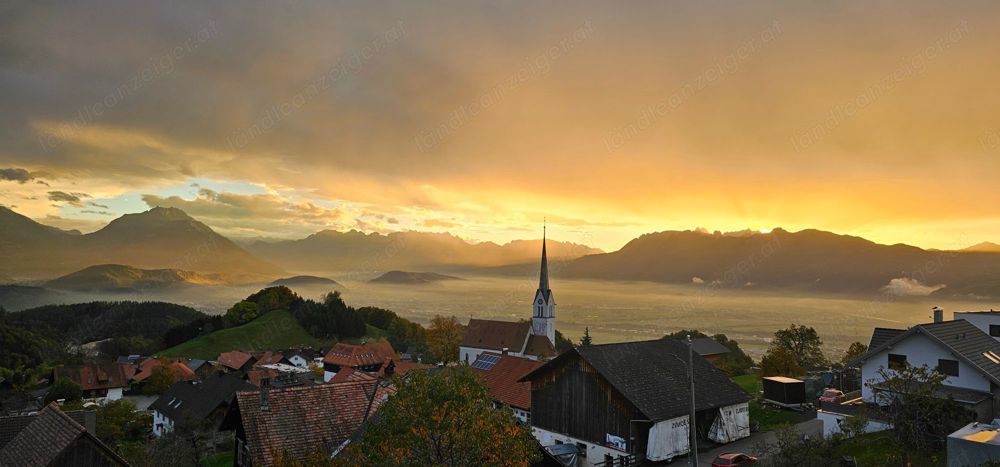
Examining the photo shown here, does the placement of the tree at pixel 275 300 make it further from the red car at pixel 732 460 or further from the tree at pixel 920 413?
the tree at pixel 920 413

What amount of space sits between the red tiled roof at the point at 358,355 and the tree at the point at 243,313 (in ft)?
214

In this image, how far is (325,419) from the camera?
75.8ft

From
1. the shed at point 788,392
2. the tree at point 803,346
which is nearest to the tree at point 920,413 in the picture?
the shed at point 788,392

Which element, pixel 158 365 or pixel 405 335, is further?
pixel 405 335

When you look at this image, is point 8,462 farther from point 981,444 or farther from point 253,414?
point 981,444

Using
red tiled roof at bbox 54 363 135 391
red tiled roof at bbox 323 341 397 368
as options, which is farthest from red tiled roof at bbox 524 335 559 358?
red tiled roof at bbox 54 363 135 391

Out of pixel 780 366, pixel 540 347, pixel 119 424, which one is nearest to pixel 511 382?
pixel 780 366

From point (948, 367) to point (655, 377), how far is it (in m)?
13.5

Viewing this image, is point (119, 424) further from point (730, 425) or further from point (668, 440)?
point (730, 425)

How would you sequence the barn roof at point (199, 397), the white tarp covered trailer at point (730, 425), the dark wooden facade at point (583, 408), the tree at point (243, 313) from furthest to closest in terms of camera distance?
the tree at point (243, 313), the barn roof at point (199, 397), the white tarp covered trailer at point (730, 425), the dark wooden facade at point (583, 408)

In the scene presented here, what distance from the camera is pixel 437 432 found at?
1280cm

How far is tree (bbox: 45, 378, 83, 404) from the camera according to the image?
235 feet

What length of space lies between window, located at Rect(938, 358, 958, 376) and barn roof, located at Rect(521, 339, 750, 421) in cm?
888

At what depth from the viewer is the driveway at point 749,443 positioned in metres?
27.3
